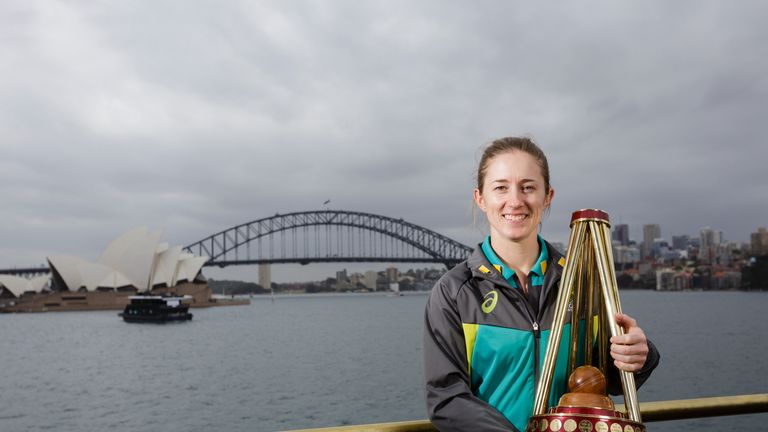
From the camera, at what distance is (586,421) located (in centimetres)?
135

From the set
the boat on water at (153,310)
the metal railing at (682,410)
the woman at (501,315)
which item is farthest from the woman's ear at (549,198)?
A: the boat on water at (153,310)

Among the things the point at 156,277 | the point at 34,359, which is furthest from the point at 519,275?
the point at 156,277

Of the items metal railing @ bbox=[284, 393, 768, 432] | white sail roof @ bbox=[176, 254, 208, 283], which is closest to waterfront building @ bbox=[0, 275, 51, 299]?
white sail roof @ bbox=[176, 254, 208, 283]

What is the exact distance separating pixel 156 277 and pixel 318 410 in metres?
69.3

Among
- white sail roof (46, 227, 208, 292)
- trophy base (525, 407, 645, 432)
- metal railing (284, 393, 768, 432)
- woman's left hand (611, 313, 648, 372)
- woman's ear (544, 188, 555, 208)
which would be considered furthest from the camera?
white sail roof (46, 227, 208, 292)

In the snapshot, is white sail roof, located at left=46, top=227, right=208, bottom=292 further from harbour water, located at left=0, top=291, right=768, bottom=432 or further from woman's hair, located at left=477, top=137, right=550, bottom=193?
woman's hair, located at left=477, top=137, right=550, bottom=193

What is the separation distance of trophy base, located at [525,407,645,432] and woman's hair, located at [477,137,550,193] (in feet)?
2.23

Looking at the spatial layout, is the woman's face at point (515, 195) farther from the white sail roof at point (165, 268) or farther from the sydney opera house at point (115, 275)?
the white sail roof at point (165, 268)

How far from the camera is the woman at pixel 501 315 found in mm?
1639

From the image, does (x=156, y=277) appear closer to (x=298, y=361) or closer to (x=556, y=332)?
(x=298, y=361)

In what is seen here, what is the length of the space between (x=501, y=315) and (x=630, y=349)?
347mm

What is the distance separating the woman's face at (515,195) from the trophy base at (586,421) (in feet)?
1.74

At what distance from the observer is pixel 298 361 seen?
1184 inches

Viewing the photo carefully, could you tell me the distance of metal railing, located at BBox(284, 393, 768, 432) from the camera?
2107 millimetres
